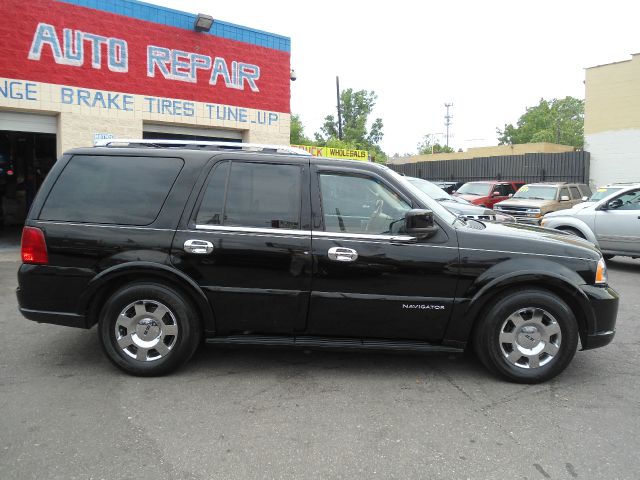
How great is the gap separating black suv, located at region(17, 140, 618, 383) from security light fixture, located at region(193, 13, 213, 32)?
9155mm

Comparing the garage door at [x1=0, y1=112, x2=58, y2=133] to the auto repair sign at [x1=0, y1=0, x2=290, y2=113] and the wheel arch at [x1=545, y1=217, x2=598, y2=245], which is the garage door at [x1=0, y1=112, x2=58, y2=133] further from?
the wheel arch at [x1=545, y1=217, x2=598, y2=245]

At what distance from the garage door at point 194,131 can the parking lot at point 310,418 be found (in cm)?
850

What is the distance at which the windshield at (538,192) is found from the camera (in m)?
15.3

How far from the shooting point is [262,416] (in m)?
3.49

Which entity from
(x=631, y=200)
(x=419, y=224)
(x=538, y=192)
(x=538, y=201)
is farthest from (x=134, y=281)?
(x=538, y=192)

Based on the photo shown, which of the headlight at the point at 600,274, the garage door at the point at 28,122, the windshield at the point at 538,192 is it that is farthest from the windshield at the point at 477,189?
the headlight at the point at 600,274

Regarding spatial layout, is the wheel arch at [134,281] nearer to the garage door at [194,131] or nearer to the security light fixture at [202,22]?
the garage door at [194,131]

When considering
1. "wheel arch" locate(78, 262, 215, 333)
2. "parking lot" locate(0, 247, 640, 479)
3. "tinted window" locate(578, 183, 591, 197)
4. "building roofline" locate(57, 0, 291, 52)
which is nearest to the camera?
"parking lot" locate(0, 247, 640, 479)

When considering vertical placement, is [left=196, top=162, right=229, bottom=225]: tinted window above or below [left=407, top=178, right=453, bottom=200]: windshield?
below

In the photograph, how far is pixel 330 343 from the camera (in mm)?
4125

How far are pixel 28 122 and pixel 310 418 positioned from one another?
33.9 feet

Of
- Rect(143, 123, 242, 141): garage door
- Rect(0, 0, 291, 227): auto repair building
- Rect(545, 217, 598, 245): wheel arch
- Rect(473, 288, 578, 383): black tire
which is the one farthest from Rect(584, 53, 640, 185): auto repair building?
Rect(473, 288, 578, 383): black tire

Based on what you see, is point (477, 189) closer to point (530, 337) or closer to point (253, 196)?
point (530, 337)

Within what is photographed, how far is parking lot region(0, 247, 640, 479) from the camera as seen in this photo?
2.90 m
